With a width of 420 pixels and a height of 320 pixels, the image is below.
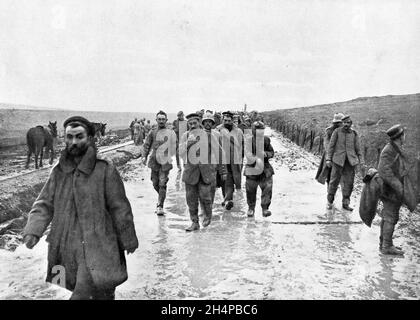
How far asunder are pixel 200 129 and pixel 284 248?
2418mm

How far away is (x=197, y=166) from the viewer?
23.6 ft

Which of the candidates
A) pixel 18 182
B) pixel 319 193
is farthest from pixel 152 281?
pixel 18 182

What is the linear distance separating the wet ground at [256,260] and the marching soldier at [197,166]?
1.55 ft

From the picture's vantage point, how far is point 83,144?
3818mm

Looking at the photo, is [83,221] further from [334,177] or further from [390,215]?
[334,177]

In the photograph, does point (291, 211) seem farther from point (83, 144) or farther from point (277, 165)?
point (277, 165)

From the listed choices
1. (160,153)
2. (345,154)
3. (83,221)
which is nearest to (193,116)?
(160,153)

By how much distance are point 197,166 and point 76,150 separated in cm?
352

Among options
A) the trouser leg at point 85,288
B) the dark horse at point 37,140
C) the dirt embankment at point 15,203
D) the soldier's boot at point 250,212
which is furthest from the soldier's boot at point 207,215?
the dark horse at point 37,140

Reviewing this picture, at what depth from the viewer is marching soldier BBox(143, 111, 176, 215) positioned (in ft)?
27.3

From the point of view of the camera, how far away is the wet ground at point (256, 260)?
15.8 feet

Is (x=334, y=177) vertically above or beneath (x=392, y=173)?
beneath

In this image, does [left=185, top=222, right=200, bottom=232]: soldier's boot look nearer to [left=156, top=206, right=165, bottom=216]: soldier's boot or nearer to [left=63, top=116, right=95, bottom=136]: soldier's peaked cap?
[left=156, top=206, right=165, bottom=216]: soldier's boot

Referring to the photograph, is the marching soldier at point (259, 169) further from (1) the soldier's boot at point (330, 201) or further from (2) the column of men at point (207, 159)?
(1) the soldier's boot at point (330, 201)
